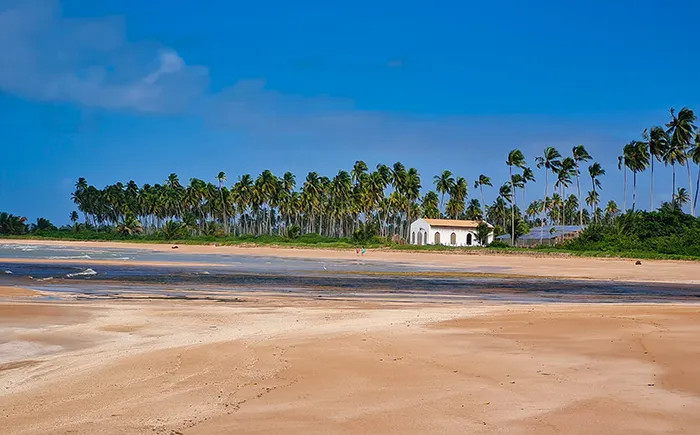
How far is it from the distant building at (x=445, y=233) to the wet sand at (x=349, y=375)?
8032cm

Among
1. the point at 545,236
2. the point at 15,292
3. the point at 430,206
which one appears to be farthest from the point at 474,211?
Answer: the point at 15,292

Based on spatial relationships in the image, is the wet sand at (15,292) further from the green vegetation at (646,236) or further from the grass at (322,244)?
the green vegetation at (646,236)

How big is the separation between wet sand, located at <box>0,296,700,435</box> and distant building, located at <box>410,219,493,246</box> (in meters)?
80.3

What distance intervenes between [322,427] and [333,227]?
123m

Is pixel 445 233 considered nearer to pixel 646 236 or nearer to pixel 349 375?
pixel 646 236

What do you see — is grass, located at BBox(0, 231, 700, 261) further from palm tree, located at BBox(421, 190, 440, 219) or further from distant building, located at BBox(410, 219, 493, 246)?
palm tree, located at BBox(421, 190, 440, 219)

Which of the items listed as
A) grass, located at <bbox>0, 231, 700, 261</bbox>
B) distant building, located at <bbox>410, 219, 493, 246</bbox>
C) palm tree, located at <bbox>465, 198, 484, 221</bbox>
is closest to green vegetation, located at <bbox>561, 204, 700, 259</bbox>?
grass, located at <bbox>0, 231, 700, 261</bbox>

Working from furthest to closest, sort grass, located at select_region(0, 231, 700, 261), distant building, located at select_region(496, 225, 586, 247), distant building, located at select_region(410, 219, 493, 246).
A: distant building, located at select_region(410, 219, 493, 246) < distant building, located at select_region(496, 225, 586, 247) < grass, located at select_region(0, 231, 700, 261)

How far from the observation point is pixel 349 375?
8.06 m

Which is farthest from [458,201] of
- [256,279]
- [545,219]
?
[256,279]

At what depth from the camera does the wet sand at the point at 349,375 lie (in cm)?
598

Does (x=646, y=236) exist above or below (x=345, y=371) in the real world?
above

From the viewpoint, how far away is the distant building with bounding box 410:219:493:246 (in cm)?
9462

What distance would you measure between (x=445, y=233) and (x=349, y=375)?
290 ft
